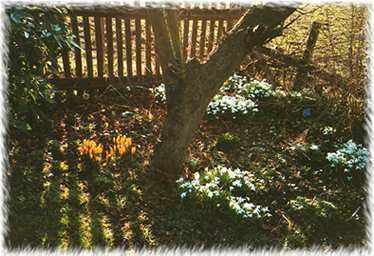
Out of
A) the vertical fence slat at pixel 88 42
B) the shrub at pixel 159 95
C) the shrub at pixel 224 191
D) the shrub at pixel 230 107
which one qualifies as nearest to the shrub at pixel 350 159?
the shrub at pixel 224 191

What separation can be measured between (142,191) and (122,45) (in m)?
2.51

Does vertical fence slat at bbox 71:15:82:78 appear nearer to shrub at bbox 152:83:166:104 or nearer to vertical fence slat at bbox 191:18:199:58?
shrub at bbox 152:83:166:104

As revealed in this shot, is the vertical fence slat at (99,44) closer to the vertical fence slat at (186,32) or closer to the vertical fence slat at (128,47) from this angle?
the vertical fence slat at (128,47)

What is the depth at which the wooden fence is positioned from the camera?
6043mm

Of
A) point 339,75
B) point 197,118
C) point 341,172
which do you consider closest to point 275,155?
point 341,172

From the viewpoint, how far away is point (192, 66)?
4.29m

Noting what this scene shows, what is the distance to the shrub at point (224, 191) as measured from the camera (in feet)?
13.6

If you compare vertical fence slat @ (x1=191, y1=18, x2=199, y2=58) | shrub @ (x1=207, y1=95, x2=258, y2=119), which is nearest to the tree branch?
shrub @ (x1=207, y1=95, x2=258, y2=119)

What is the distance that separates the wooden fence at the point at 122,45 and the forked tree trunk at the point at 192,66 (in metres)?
1.55

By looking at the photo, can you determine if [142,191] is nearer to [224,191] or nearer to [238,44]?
[224,191]

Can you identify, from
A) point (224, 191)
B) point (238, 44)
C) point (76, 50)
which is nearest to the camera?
point (238, 44)

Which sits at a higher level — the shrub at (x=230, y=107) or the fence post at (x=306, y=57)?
the fence post at (x=306, y=57)

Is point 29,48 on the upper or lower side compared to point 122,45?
upper

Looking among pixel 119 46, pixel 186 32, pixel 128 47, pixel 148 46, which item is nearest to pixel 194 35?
pixel 186 32
